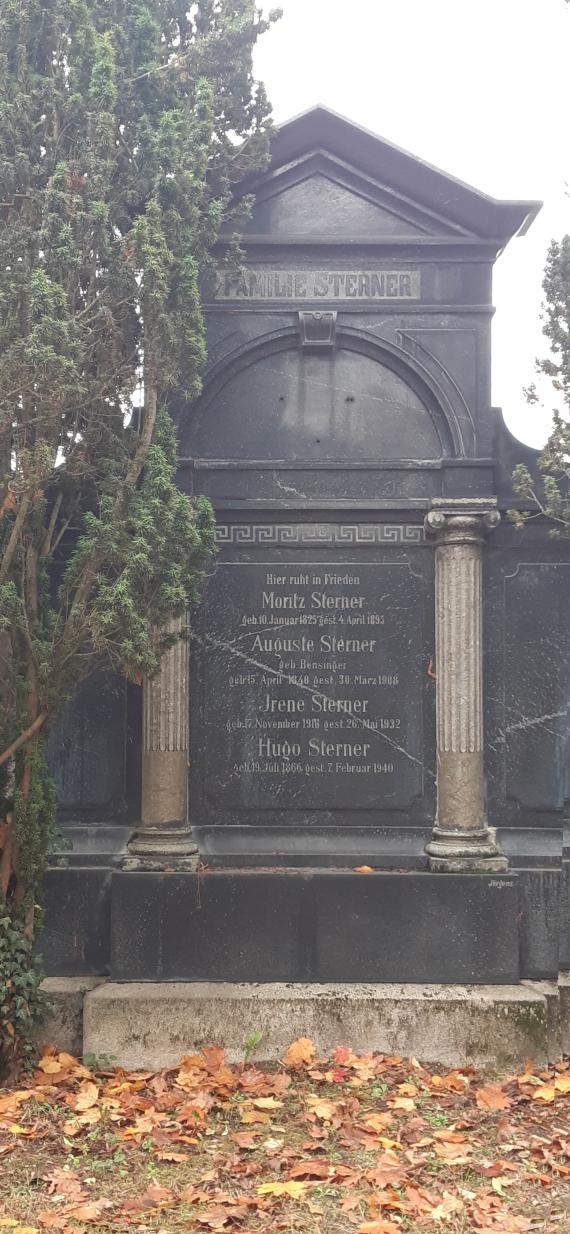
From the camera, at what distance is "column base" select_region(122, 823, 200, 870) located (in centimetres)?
627

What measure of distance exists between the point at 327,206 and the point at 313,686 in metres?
3.16

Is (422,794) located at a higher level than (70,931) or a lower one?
higher

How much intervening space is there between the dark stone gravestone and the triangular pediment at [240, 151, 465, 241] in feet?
0.04

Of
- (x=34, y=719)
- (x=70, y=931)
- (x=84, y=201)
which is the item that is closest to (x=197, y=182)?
(x=84, y=201)

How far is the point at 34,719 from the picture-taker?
218 inches

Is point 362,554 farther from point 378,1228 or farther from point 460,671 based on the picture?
point 378,1228

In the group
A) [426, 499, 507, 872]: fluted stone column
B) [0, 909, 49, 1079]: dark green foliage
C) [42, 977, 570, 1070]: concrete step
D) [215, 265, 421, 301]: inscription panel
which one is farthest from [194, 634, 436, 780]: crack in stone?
[215, 265, 421, 301]: inscription panel

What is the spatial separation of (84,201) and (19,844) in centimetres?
339

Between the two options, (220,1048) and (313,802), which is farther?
(313,802)

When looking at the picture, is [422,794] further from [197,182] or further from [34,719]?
[197,182]

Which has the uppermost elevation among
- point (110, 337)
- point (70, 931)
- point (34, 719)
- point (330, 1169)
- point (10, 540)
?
point (110, 337)

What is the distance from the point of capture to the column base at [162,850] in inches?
247

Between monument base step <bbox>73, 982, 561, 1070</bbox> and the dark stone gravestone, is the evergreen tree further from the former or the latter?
the dark stone gravestone

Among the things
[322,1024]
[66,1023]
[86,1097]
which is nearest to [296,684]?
[322,1024]
